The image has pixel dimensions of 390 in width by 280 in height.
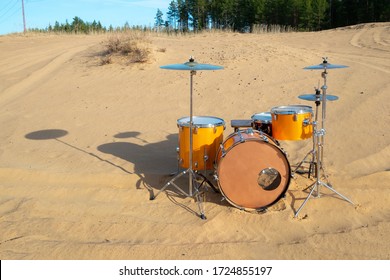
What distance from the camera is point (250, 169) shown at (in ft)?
17.1

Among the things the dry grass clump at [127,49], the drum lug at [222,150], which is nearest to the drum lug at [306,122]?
the drum lug at [222,150]

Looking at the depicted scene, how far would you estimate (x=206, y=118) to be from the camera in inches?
243

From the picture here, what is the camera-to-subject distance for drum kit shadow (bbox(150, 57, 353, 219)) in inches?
204

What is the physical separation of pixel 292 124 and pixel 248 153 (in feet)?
2.86

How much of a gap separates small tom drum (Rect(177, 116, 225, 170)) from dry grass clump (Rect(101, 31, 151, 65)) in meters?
8.56

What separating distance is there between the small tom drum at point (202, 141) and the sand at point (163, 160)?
1.69 ft

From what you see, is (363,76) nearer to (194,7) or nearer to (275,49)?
(275,49)

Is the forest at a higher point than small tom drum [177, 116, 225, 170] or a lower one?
higher

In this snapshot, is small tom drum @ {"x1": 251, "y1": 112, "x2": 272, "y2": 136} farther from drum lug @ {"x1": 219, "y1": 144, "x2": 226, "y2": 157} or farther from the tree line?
the tree line

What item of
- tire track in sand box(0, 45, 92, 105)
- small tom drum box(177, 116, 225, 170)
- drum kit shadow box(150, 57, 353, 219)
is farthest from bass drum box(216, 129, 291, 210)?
tire track in sand box(0, 45, 92, 105)

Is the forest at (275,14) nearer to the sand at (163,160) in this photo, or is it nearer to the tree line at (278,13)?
the tree line at (278,13)

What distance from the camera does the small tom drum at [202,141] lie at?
5727 millimetres

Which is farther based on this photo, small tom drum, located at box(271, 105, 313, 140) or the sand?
small tom drum, located at box(271, 105, 313, 140)
